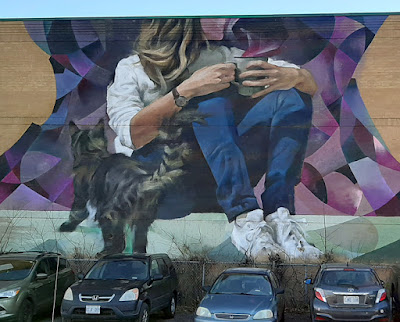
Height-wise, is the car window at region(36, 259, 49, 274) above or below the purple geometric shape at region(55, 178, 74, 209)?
below

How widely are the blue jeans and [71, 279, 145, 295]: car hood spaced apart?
836cm

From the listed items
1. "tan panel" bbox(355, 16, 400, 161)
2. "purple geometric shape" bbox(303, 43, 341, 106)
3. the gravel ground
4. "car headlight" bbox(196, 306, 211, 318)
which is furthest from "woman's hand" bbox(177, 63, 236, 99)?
"car headlight" bbox(196, 306, 211, 318)

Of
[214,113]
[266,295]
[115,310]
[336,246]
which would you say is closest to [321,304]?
[266,295]

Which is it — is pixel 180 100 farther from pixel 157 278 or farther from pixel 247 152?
pixel 157 278

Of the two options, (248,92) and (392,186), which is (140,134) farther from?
(392,186)

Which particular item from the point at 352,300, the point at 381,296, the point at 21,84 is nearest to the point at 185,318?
the point at 352,300

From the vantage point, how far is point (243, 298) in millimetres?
12969

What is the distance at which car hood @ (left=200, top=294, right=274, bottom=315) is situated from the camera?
1242 centimetres

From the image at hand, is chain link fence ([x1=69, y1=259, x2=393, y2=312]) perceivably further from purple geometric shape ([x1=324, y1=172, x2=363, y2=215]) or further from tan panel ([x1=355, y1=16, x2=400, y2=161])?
tan panel ([x1=355, y1=16, x2=400, y2=161])

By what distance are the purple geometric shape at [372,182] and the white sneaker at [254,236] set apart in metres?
3.84

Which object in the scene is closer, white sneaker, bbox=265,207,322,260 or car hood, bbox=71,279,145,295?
car hood, bbox=71,279,145,295

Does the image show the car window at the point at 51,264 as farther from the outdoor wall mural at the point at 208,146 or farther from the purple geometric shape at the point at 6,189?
the purple geometric shape at the point at 6,189

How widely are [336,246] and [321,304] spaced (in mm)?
8727

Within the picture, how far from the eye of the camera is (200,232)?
869 inches
